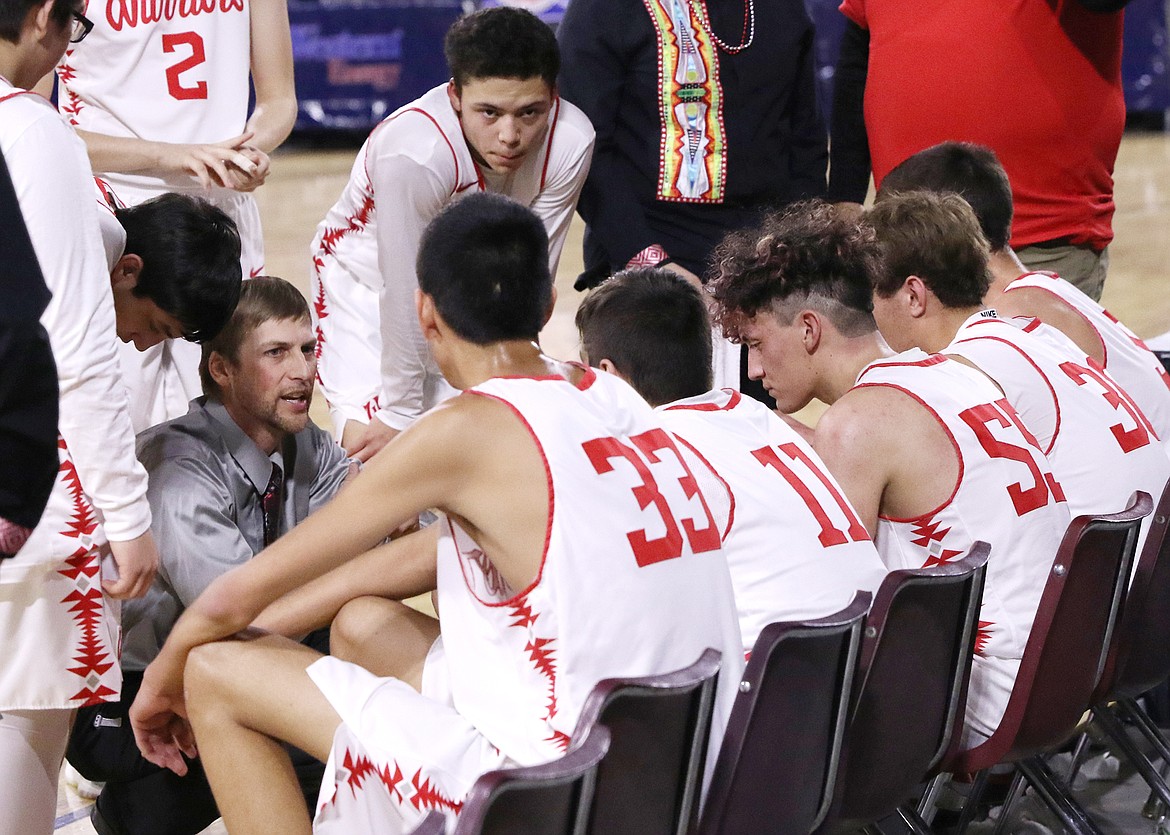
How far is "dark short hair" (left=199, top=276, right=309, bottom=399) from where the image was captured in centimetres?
295

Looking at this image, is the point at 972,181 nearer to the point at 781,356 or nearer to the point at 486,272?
the point at 781,356

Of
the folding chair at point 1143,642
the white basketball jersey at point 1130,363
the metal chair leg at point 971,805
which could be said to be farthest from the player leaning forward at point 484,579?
the white basketball jersey at point 1130,363

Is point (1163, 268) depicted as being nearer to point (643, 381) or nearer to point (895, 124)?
point (895, 124)

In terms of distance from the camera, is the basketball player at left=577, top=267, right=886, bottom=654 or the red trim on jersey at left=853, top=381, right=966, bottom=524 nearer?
the basketball player at left=577, top=267, right=886, bottom=654

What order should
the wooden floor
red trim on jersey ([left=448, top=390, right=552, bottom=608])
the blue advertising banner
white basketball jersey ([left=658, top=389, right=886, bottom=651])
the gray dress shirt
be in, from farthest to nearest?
the blue advertising banner, the wooden floor, the gray dress shirt, white basketball jersey ([left=658, top=389, right=886, bottom=651]), red trim on jersey ([left=448, top=390, right=552, bottom=608])

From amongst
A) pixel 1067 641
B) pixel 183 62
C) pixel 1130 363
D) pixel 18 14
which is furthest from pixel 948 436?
pixel 183 62

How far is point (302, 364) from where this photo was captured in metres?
2.95

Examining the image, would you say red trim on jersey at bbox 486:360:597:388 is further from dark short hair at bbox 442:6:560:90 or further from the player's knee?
dark short hair at bbox 442:6:560:90

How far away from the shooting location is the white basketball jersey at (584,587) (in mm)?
1998

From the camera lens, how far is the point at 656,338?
→ 249 centimetres

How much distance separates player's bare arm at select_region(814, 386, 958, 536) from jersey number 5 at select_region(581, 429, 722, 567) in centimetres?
49

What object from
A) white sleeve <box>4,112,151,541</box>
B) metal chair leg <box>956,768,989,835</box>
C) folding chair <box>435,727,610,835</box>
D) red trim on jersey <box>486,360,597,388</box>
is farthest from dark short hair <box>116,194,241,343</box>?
metal chair leg <box>956,768,989,835</box>

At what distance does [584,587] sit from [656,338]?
62 cm

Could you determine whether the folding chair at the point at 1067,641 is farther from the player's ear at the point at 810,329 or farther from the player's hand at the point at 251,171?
the player's hand at the point at 251,171
